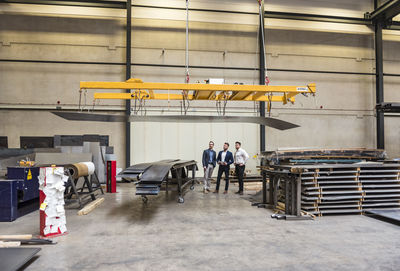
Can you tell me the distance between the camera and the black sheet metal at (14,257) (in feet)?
9.63

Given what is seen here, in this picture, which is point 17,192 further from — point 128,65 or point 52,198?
point 128,65

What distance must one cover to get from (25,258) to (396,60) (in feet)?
A: 54.1

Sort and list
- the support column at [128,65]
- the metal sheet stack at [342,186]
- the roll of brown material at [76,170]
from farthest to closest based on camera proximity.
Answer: the support column at [128,65] → the roll of brown material at [76,170] → the metal sheet stack at [342,186]

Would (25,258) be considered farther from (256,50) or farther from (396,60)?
(396,60)

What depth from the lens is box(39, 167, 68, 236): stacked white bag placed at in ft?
13.7

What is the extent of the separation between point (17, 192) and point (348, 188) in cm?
698

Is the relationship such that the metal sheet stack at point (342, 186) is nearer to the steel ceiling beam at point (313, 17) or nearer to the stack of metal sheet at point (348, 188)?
the stack of metal sheet at point (348, 188)

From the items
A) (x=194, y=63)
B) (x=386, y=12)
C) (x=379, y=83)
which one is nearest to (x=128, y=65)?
(x=194, y=63)

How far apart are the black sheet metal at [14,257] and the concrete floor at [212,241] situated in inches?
4.9

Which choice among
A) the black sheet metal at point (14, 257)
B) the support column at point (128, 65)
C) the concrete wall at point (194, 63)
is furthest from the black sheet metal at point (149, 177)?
the concrete wall at point (194, 63)

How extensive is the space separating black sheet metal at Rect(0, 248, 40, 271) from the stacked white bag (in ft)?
2.56

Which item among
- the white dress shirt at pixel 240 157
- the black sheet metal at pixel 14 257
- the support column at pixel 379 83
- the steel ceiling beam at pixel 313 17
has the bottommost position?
the black sheet metal at pixel 14 257

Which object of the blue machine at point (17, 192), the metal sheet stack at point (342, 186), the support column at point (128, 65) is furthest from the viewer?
the support column at point (128, 65)

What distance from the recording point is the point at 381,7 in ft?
40.2
